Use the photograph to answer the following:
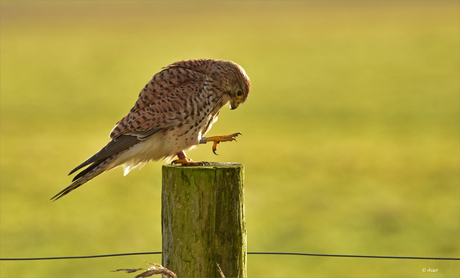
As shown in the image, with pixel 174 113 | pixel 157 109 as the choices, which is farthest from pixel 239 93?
pixel 157 109

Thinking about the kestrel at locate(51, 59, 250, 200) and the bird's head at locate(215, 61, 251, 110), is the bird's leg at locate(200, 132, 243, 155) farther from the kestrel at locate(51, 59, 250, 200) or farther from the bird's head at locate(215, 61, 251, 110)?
the bird's head at locate(215, 61, 251, 110)

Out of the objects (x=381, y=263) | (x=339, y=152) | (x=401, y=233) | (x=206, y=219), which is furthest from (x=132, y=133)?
(x=339, y=152)

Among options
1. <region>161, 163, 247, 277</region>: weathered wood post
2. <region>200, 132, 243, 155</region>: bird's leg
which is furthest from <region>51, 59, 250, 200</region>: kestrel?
<region>161, 163, 247, 277</region>: weathered wood post

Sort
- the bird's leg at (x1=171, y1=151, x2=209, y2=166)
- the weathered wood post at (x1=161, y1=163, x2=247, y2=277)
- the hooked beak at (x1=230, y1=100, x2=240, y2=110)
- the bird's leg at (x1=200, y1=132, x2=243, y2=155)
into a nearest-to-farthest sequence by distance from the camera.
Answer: the weathered wood post at (x1=161, y1=163, x2=247, y2=277) → the bird's leg at (x1=171, y1=151, x2=209, y2=166) → the bird's leg at (x1=200, y1=132, x2=243, y2=155) → the hooked beak at (x1=230, y1=100, x2=240, y2=110)

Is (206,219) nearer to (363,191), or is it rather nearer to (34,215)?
(34,215)

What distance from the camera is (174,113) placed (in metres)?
4.32

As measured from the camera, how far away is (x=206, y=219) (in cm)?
291

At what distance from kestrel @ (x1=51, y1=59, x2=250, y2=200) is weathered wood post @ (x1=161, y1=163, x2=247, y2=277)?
128 centimetres

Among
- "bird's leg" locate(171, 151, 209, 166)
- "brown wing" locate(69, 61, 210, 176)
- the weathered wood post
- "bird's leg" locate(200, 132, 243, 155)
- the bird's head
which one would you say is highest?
the bird's head

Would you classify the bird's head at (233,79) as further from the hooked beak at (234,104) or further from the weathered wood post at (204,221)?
the weathered wood post at (204,221)

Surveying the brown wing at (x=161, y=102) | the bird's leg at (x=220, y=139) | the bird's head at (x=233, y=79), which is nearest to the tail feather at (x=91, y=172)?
the brown wing at (x=161, y=102)

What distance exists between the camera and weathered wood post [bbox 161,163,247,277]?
9.57 ft

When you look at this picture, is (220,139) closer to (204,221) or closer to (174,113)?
(174,113)

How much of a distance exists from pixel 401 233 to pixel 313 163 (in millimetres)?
6179
